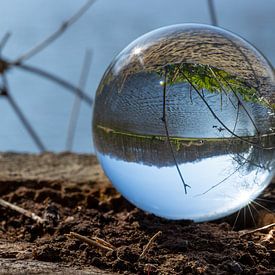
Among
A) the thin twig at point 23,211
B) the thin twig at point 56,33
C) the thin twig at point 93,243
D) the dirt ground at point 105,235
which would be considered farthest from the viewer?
the thin twig at point 56,33

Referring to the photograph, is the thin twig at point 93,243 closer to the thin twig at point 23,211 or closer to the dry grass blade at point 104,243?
the dry grass blade at point 104,243

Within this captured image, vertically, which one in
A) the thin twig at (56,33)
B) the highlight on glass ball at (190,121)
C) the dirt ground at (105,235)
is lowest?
the dirt ground at (105,235)

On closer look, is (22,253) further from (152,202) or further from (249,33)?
(249,33)

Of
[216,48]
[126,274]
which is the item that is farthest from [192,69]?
[126,274]

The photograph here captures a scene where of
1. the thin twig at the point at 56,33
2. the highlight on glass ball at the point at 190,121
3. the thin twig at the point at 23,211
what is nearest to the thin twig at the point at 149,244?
the highlight on glass ball at the point at 190,121

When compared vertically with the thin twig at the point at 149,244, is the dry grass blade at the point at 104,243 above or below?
above

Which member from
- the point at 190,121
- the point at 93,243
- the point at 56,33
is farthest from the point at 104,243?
the point at 56,33

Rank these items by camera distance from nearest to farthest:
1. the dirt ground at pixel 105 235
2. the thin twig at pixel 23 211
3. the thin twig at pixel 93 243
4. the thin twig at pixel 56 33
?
the dirt ground at pixel 105 235 < the thin twig at pixel 93 243 < the thin twig at pixel 23 211 < the thin twig at pixel 56 33

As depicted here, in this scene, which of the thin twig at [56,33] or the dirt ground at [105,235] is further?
the thin twig at [56,33]
